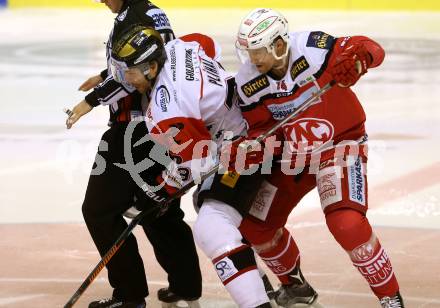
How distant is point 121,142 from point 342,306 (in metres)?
1.13

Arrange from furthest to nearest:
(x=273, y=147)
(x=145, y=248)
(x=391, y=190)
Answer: (x=391, y=190) < (x=145, y=248) < (x=273, y=147)

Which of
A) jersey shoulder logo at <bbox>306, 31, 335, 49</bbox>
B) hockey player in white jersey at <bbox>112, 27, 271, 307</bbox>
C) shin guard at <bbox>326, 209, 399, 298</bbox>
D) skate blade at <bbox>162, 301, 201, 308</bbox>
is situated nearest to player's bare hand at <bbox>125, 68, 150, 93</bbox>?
hockey player in white jersey at <bbox>112, 27, 271, 307</bbox>

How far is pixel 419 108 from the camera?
26.0 ft

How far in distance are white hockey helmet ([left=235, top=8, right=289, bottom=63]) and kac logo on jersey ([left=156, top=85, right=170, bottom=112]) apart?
A: 346 millimetres

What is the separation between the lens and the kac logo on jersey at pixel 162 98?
12.0 feet

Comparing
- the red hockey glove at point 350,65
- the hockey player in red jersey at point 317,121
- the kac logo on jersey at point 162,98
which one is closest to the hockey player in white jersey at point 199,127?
the kac logo on jersey at point 162,98

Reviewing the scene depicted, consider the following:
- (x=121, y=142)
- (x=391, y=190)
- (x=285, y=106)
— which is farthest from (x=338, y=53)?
(x=391, y=190)

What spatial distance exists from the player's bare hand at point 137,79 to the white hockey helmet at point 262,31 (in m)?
0.38

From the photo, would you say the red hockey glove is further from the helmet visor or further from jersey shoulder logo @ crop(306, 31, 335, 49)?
the helmet visor

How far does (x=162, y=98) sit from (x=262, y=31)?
44 cm

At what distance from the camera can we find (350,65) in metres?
3.69

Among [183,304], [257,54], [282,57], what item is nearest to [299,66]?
[282,57]

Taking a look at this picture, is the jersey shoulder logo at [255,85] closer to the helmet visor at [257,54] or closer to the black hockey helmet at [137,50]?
the helmet visor at [257,54]

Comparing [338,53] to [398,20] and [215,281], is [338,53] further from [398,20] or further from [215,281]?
[398,20]
